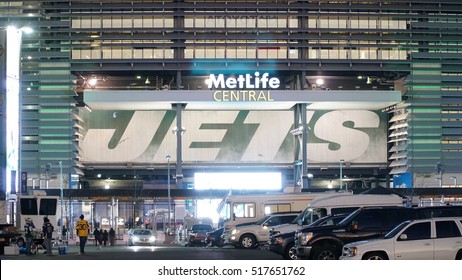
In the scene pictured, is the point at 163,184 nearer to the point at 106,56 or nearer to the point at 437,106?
the point at 106,56

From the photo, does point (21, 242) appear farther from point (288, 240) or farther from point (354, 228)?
point (354, 228)

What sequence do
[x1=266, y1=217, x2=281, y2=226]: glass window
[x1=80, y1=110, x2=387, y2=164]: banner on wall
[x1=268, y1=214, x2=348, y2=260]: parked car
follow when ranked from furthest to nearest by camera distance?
1. [x1=80, y1=110, x2=387, y2=164]: banner on wall
2. [x1=266, y1=217, x2=281, y2=226]: glass window
3. [x1=268, y1=214, x2=348, y2=260]: parked car

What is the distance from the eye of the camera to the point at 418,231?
2878cm

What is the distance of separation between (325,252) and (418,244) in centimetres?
506

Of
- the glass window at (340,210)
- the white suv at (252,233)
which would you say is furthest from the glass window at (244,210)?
the glass window at (340,210)

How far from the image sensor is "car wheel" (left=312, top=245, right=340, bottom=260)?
108 ft

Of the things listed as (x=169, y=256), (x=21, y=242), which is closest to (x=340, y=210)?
(x=169, y=256)

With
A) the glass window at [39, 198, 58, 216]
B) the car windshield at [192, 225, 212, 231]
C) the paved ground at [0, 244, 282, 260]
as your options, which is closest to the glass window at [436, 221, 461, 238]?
the paved ground at [0, 244, 282, 260]

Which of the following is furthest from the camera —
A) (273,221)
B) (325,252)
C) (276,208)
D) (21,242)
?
(276,208)

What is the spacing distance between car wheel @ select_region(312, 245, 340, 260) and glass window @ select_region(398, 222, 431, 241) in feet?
14.6

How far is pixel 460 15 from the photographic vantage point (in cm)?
11862

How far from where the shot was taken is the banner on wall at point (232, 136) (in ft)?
407

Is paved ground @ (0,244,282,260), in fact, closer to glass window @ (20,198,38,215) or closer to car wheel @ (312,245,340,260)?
car wheel @ (312,245,340,260)

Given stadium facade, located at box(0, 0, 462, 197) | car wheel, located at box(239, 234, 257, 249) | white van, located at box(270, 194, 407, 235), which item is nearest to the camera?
white van, located at box(270, 194, 407, 235)
